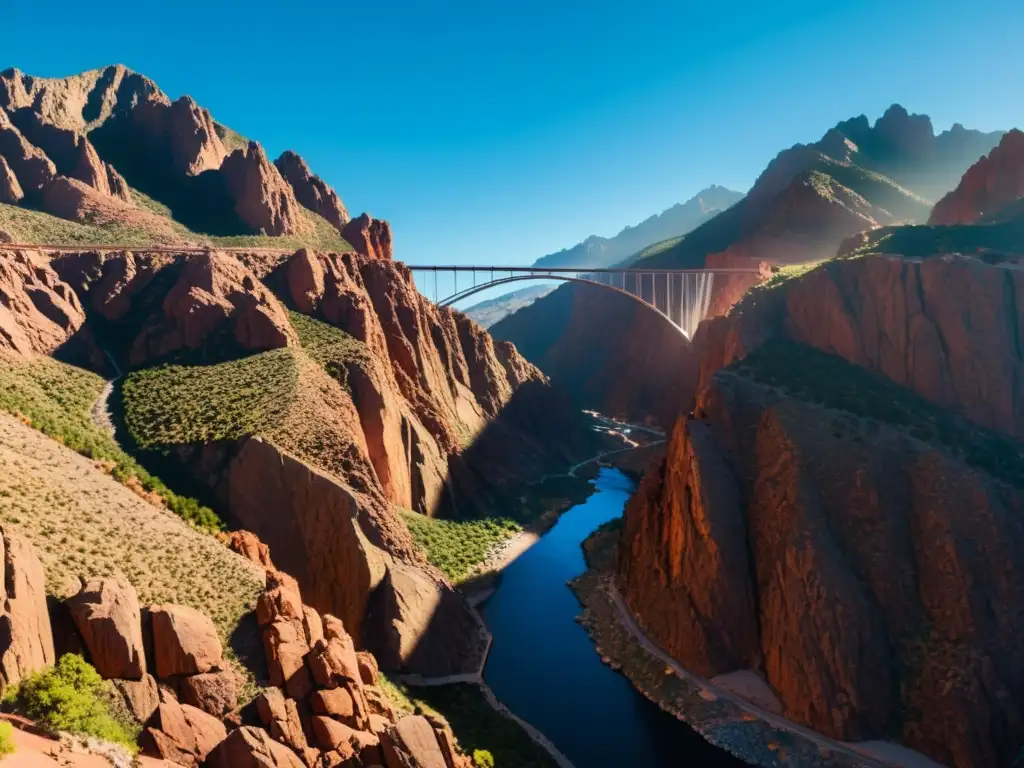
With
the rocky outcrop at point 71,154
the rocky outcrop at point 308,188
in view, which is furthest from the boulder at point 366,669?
the rocky outcrop at point 308,188

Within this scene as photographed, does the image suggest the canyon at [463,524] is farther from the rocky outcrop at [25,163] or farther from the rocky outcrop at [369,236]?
the rocky outcrop at [369,236]

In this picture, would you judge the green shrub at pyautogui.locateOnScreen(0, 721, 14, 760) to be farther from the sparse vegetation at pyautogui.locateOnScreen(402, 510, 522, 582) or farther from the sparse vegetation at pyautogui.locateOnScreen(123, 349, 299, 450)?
the sparse vegetation at pyautogui.locateOnScreen(402, 510, 522, 582)

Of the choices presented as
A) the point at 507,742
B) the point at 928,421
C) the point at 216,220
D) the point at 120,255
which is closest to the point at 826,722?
the point at 507,742

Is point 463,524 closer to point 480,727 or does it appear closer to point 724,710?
point 480,727

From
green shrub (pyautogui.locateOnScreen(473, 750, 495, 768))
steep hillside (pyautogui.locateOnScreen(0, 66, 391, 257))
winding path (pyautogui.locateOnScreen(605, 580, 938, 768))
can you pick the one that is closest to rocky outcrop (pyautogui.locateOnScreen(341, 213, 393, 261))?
steep hillside (pyautogui.locateOnScreen(0, 66, 391, 257))

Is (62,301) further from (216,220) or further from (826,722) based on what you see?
(826,722)
